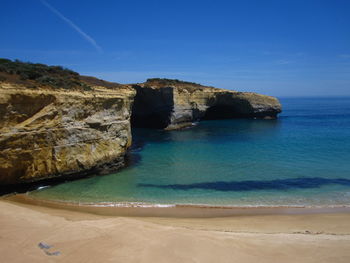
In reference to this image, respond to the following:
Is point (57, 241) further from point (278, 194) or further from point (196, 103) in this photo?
point (196, 103)

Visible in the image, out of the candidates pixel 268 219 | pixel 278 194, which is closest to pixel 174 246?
pixel 268 219

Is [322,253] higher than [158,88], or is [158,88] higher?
[158,88]

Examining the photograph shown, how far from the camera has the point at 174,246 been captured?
22.5ft

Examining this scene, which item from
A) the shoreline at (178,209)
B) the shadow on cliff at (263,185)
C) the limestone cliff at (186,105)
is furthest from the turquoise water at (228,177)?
the limestone cliff at (186,105)

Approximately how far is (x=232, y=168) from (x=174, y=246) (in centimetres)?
1083

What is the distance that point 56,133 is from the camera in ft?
44.8

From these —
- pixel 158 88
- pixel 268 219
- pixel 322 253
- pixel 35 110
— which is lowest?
pixel 268 219

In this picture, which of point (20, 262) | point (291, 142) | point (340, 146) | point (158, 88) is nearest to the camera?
point (20, 262)

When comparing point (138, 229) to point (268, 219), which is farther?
point (268, 219)

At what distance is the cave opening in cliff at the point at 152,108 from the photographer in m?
37.8

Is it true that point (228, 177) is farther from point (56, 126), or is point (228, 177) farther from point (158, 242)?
point (56, 126)

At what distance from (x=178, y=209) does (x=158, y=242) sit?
4240mm

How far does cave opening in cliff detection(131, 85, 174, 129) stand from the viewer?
37.8 metres

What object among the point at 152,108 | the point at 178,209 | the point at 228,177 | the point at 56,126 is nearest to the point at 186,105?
the point at 152,108
